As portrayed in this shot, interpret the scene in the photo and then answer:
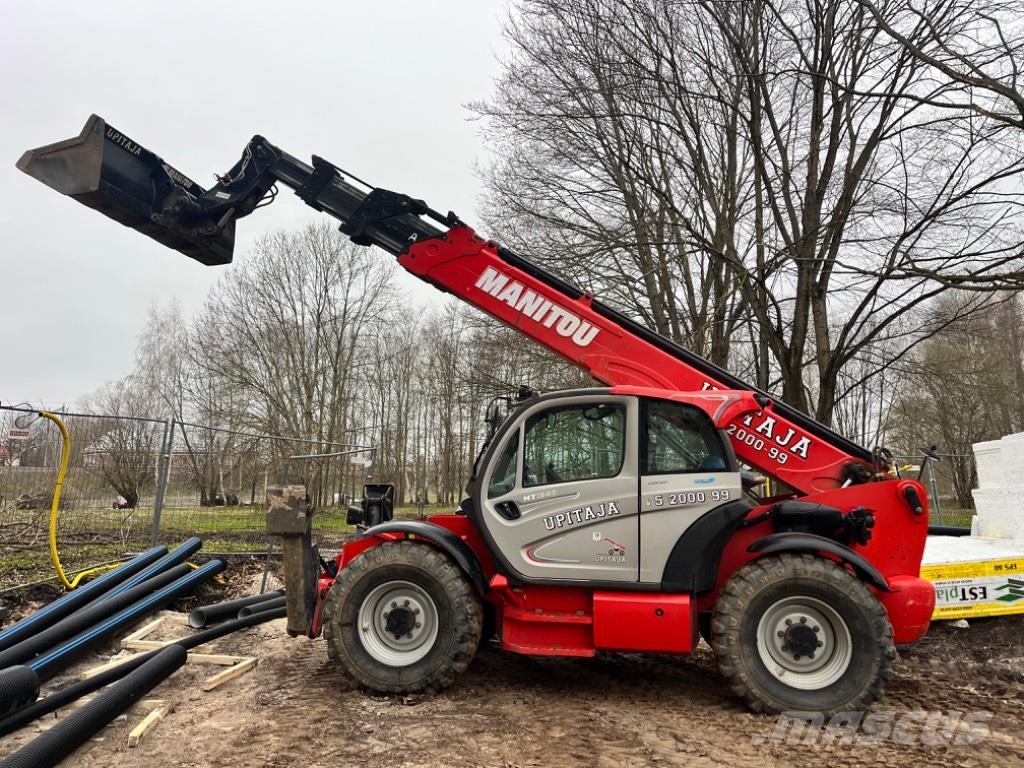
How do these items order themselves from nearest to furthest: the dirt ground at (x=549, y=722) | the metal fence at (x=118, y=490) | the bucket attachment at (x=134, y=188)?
the dirt ground at (x=549, y=722), the bucket attachment at (x=134, y=188), the metal fence at (x=118, y=490)

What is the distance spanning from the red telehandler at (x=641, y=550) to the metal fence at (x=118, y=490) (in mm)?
2158

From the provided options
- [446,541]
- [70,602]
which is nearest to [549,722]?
[446,541]

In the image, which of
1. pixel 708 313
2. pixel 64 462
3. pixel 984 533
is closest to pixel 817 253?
pixel 708 313

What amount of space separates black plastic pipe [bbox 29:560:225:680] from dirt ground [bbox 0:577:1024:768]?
27cm

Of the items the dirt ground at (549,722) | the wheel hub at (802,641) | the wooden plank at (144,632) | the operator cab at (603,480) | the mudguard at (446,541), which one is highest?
the operator cab at (603,480)

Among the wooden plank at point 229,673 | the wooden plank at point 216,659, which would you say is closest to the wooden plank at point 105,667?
the wooden plank at point 216,659

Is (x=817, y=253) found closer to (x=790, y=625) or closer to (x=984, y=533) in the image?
(x=984, y=533)

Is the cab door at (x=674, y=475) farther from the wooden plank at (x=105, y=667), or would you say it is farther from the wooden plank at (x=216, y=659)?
the wooden plank at (x=105, y=667)

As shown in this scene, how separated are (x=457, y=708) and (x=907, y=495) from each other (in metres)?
3.62

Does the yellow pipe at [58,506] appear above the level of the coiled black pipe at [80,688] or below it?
above

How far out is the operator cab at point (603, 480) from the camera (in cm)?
472

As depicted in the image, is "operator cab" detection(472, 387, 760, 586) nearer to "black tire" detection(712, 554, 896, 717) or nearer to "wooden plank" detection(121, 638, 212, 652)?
"black tire" detection(712, 554, 896, 717)

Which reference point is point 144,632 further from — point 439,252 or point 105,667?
point 439,252

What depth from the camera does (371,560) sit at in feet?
16.0
